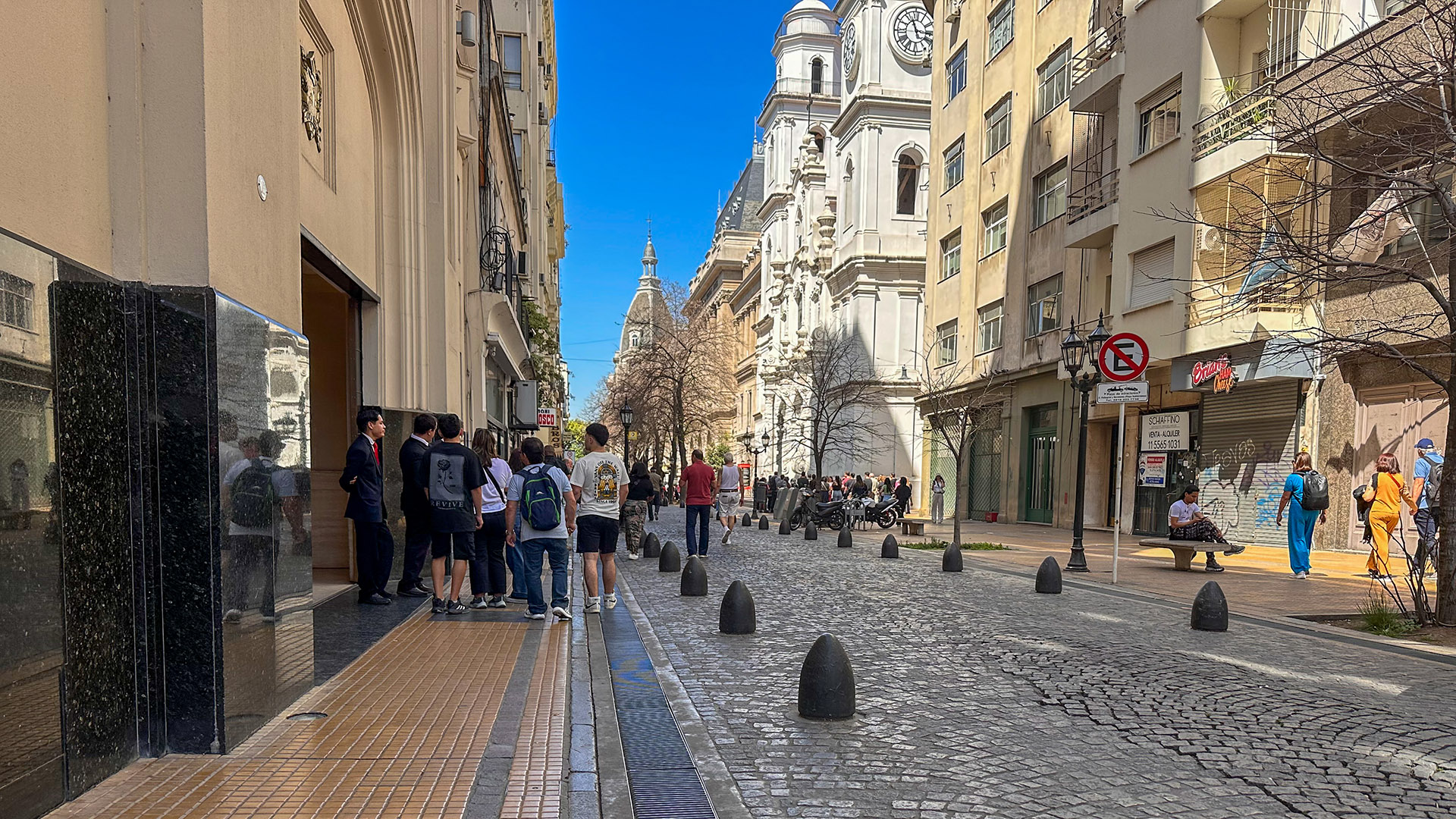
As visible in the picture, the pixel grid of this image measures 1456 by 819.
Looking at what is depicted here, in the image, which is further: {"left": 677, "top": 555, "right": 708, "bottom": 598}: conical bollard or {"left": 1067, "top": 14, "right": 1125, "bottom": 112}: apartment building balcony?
{"left": 1067, "top": 14, "right": 1125, "bottom": 112}: apartment building balcony

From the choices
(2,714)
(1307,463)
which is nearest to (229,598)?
(2,714)

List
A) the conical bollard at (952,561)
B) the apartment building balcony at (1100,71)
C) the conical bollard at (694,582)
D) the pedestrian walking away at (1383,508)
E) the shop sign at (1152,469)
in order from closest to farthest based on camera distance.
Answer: the conical bollard at (694,582), the pedestrian walking away at (1383,508), the conical bollard at (952,561), the shop sign at (1152,469), the apartment building balcony at (1100,71)

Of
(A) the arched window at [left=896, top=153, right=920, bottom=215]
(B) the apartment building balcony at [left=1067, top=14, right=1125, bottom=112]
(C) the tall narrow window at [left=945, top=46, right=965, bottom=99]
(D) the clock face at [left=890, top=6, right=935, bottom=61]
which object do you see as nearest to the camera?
(B) the apartment building balcony at [left=1067, top=14, right=1125, bottom=112]

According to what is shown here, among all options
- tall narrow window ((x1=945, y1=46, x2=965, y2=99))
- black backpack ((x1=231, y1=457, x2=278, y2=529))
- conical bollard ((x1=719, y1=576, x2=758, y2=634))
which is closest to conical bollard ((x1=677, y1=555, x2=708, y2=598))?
conical bollard ((x1=719, y1=576, x2=758, y2=634))

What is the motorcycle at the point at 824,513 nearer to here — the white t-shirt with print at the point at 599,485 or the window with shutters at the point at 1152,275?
the window with shutters at the point at 1152,275

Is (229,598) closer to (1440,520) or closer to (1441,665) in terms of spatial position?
(1441,665)

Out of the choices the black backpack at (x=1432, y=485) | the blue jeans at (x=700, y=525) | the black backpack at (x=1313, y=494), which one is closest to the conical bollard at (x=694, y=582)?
the blue jeans at (x=700, y=525)

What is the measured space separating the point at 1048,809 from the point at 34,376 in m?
4.33

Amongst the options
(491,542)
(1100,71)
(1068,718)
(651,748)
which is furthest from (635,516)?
(1100,71)

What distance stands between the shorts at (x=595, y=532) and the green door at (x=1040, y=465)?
781 inches

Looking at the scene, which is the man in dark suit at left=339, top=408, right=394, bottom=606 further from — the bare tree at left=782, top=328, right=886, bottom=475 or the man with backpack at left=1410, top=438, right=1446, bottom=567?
the bare tree at left=782, top=328, right=886, bottom=475

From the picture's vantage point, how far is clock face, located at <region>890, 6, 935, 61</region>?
4491 centimetres

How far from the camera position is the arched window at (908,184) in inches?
1796

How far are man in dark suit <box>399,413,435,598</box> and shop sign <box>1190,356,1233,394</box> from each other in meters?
15.0
